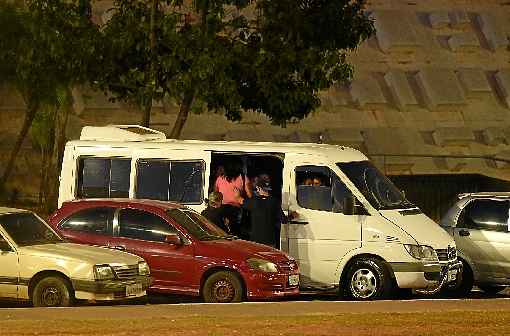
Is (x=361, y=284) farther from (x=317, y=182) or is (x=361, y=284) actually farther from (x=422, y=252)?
(x=317, y=182)

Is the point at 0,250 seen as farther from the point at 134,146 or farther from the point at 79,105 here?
the point at 79,105

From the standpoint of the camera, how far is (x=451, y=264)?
80.8ft

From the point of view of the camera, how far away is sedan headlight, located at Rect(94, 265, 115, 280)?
22.0 meters

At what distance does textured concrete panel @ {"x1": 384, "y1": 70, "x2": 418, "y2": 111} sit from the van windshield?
3150 centimetres

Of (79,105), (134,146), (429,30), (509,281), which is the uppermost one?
(429,30)

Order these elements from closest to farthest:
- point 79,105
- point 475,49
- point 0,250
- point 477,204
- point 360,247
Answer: point 0,250 < point 360,247 < point 477,204 < point 79,105 < point 475,49

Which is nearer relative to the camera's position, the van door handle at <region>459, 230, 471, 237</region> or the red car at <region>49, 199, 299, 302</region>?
the red car at <region>49, 199, 299, 302</region>

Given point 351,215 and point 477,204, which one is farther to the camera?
point 477,204

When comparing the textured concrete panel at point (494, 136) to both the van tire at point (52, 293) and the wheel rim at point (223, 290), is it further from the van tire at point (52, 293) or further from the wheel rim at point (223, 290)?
the van tire at point (52, 293)

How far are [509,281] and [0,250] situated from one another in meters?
7.94

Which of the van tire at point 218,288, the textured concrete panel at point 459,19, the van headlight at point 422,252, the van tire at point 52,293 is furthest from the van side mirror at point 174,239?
the textured concrete panel at point 459,19

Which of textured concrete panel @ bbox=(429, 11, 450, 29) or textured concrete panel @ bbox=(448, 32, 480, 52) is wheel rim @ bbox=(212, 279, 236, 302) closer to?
textured concrete panel @ bbox=(448, 32, 480, 52)

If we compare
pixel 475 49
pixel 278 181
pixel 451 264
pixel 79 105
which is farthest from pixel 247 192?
pixel 475 49

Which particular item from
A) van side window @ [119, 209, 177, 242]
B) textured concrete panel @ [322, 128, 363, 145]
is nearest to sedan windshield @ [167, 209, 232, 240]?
van side window @ [119, 209, 177, 242]
